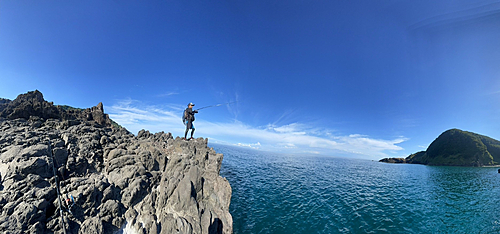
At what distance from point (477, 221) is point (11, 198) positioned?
131 feet

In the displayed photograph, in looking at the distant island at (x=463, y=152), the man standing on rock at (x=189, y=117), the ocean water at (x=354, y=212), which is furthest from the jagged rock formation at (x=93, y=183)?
the distant island at (x=463, y=152)

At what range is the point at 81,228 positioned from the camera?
873 cm

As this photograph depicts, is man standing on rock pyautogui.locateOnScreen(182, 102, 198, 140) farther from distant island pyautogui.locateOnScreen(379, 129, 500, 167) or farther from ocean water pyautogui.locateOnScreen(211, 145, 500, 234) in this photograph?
distant island pyautogui.locateOnScreen(379, 129, 500, 167)

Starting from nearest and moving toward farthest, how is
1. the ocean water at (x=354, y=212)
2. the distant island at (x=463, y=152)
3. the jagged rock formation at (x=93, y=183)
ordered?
the jagged rock formation at (x=93, y=183) < the ocean water at (x=354, y=212) < the distant island at (x=463, y=152)

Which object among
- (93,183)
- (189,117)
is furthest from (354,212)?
(93,183)

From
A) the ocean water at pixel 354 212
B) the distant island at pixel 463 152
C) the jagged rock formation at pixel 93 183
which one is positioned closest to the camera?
the jagged rock formation at pixel 93 183

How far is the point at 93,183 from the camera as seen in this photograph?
1048 cm

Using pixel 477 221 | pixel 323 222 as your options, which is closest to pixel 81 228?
pixel 323 222

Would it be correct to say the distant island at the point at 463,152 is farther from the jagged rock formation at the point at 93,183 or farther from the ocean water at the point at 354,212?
the jagged rock formation at the point at 93,183

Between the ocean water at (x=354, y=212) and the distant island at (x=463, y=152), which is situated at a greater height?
the distant island at (x=463, y=152)

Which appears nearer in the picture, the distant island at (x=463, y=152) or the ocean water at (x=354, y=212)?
the ocean water at (x=354, y=212)

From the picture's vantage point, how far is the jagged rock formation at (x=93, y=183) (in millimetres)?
8614

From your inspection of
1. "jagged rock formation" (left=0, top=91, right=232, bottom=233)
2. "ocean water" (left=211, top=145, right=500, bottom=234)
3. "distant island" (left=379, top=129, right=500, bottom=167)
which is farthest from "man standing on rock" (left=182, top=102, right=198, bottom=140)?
"distant island" (left=379, top=129, right=500, bottom=167)

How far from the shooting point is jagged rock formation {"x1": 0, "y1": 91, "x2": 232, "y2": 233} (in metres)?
8.61
